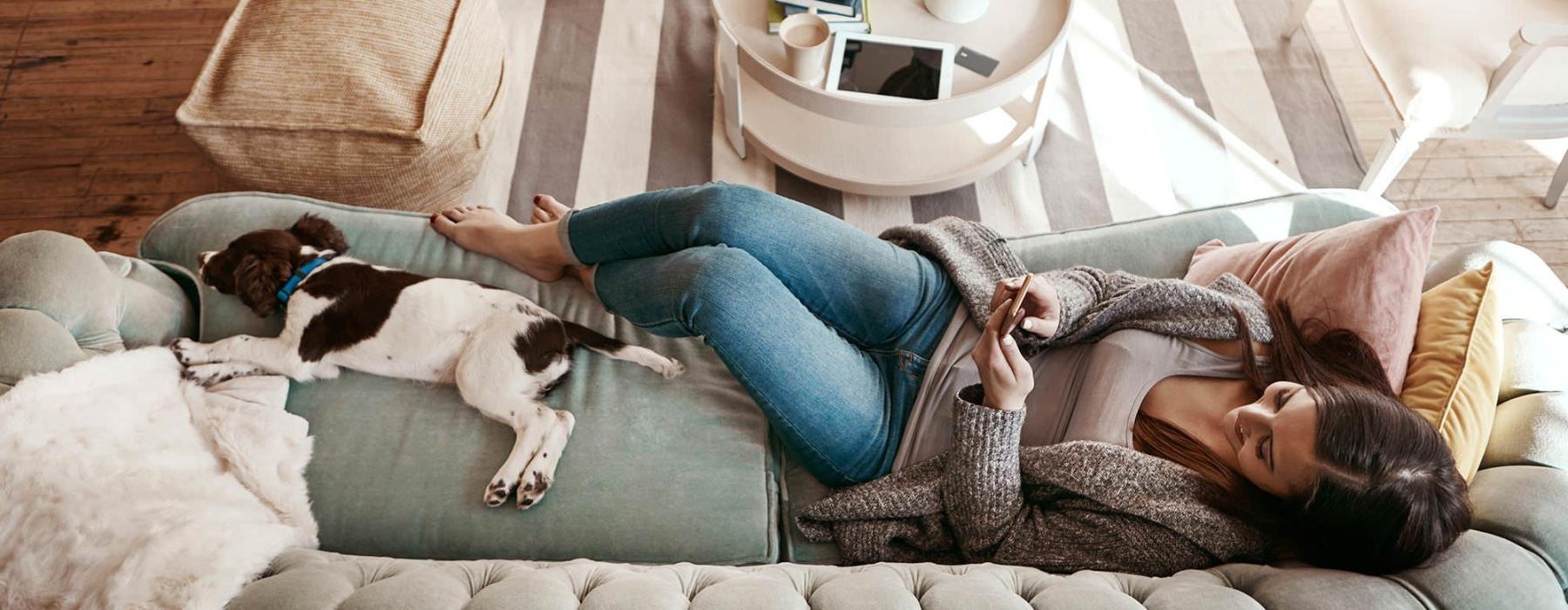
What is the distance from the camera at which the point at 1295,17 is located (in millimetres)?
2834

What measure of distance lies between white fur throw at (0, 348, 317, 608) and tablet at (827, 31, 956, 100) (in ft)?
4.32

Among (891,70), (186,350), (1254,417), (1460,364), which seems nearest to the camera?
(1254,417)

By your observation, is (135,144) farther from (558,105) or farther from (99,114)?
(558,105)

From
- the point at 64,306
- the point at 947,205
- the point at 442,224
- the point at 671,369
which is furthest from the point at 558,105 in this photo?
the point at 64,306

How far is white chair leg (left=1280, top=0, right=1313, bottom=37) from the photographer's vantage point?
2.79 metres

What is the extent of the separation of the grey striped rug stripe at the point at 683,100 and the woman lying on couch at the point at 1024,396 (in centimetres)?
80

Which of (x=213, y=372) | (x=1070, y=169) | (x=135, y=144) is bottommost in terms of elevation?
(x=135, y=144)

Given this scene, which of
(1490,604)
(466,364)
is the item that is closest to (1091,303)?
(1490,604)

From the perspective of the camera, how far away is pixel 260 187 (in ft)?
6.97

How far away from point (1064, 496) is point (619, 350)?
807 mm

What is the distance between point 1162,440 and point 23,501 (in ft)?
5.38

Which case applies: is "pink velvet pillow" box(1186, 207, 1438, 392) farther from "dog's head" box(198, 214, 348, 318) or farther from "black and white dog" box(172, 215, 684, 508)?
"dog's head" box(198, 214, 348, 318)

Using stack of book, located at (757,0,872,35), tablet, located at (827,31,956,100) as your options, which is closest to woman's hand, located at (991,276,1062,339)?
tablet, located at (827,31,956,100)

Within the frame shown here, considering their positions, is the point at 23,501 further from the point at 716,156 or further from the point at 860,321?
the point at 716,156
